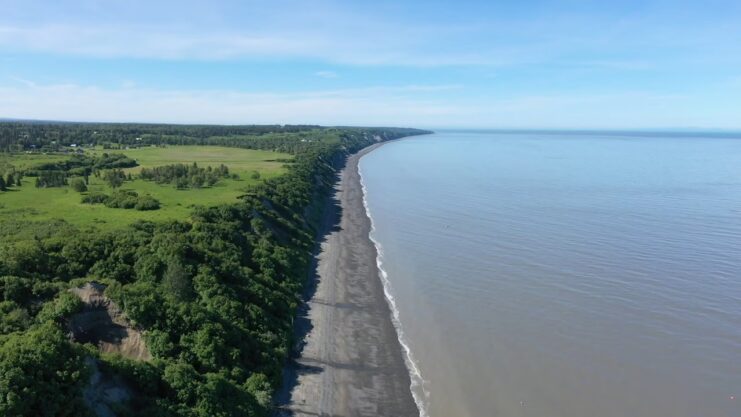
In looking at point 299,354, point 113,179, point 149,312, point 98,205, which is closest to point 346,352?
point 299,354

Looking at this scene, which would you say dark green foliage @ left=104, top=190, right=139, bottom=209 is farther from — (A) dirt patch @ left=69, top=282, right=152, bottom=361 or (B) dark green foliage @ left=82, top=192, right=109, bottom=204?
(A) dirt patch @ left=69, top=282, right=152, bottom=361

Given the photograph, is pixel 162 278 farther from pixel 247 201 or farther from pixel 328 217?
pixel 328 217

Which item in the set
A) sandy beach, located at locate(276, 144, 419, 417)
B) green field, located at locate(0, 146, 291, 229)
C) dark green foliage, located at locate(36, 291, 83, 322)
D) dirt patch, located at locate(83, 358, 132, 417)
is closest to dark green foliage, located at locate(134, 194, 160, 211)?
green field, located at locate(0, 146, 291, 229)

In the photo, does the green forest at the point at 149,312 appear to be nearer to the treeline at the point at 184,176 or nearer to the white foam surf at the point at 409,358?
the white foam surf at the point at 409,358

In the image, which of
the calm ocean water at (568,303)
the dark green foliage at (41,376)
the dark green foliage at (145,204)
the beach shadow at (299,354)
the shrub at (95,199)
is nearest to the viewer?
the dark green foliage at (41,376)

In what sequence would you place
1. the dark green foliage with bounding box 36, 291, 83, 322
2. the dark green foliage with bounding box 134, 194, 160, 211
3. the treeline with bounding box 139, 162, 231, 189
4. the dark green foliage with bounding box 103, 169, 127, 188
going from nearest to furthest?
1. the dark green foliage with bounding box 36, 291, 83, 322
2. the dark green foliage with bounding box 134, 194, 160, 211
3. the dark green foliage with bounding box 103, 169, 127, 188
4. the treeline with bounding box 139, 162, 231, 189

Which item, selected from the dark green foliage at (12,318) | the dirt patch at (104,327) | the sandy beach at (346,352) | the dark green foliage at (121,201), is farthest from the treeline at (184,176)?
the dark green foliage at (12,318)
